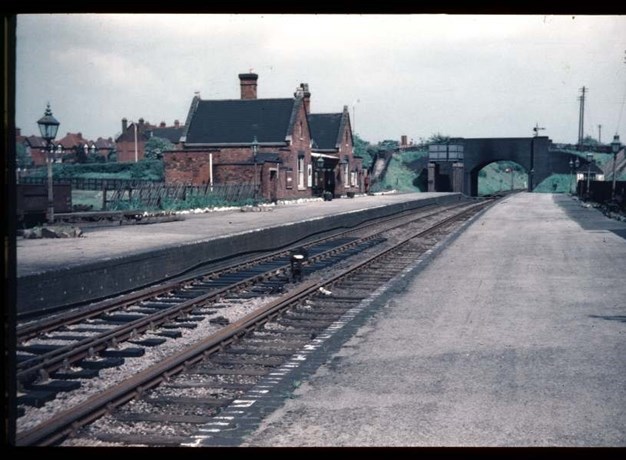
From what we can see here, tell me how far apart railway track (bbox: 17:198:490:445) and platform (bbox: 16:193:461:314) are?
146 cm

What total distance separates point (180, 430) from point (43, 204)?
17.3 m

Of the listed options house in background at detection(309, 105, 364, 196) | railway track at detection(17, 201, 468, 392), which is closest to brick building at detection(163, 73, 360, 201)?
house in background at detection(309, 105, 364, 196)

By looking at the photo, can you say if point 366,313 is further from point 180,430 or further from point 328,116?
point 328,116

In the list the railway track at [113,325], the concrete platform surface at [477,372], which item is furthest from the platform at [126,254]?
the concrete platform surface at [477,372]

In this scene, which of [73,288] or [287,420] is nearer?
[287,420]

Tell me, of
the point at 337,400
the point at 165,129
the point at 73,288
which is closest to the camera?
the point at 337,400

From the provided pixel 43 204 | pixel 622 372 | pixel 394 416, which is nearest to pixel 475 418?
pixel 394 416

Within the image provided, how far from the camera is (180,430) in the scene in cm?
479

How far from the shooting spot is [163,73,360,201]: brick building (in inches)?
1442

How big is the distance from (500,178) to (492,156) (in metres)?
27.0

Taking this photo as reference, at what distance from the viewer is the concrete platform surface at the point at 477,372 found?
177 inches

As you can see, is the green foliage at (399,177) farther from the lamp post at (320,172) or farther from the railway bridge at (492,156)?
the lamp post at (320,172)

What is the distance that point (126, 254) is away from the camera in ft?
38.2
